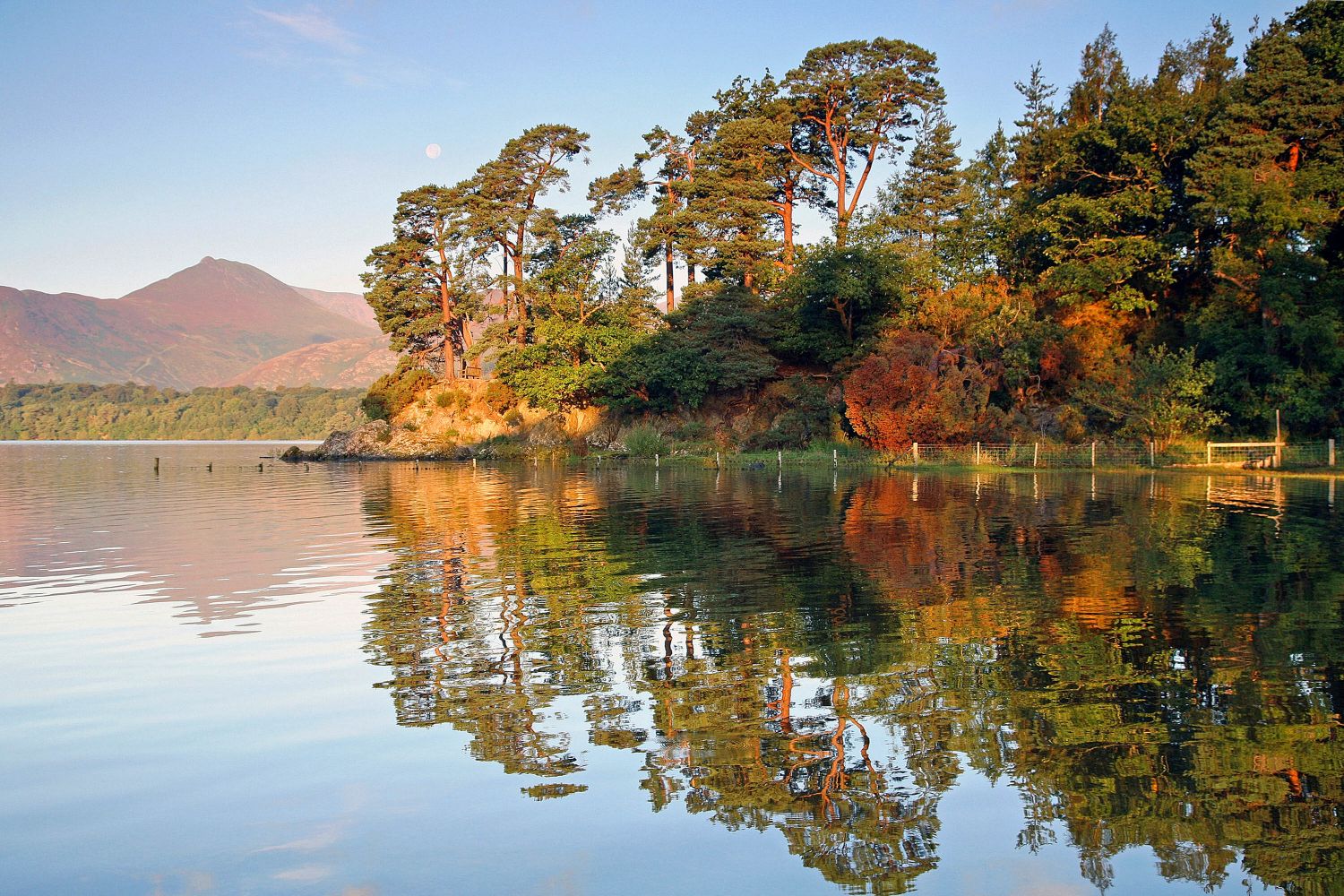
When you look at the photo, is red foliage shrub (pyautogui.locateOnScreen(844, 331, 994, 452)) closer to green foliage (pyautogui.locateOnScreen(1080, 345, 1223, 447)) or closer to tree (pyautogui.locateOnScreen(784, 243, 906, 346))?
green foliage (pyautogui.locateOnScreen(1080, 345, 1223, 447))

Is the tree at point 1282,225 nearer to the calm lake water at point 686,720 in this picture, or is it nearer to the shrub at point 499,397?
the calm lake water at point 686,720

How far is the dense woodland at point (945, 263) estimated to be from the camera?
4900 cm

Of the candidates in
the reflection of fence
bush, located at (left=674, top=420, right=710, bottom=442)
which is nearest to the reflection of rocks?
bush, located at (left=674, top=420, right=710, bottom=442)

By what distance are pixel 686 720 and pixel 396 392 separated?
8727cm

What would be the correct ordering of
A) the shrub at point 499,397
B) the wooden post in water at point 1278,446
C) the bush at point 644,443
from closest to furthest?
the wooden post in water at point 1278,446 → the bush at point 644,443 → the shrub at point 499,397

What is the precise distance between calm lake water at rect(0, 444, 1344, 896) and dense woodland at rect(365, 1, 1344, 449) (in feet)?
112

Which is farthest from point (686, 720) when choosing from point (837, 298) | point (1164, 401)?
point (837, 298)

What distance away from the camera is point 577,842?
6.61 m

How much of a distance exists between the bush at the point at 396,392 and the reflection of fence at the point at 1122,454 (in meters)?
53.8

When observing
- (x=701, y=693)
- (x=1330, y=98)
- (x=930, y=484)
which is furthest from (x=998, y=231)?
(x=701, y=693)

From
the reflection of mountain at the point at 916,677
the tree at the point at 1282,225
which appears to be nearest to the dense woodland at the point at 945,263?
the tree at the point at 1282,225

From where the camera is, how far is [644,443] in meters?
73.7

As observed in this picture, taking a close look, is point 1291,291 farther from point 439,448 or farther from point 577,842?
point 439,448

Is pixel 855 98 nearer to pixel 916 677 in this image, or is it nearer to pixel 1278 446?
pixel 1278 446
